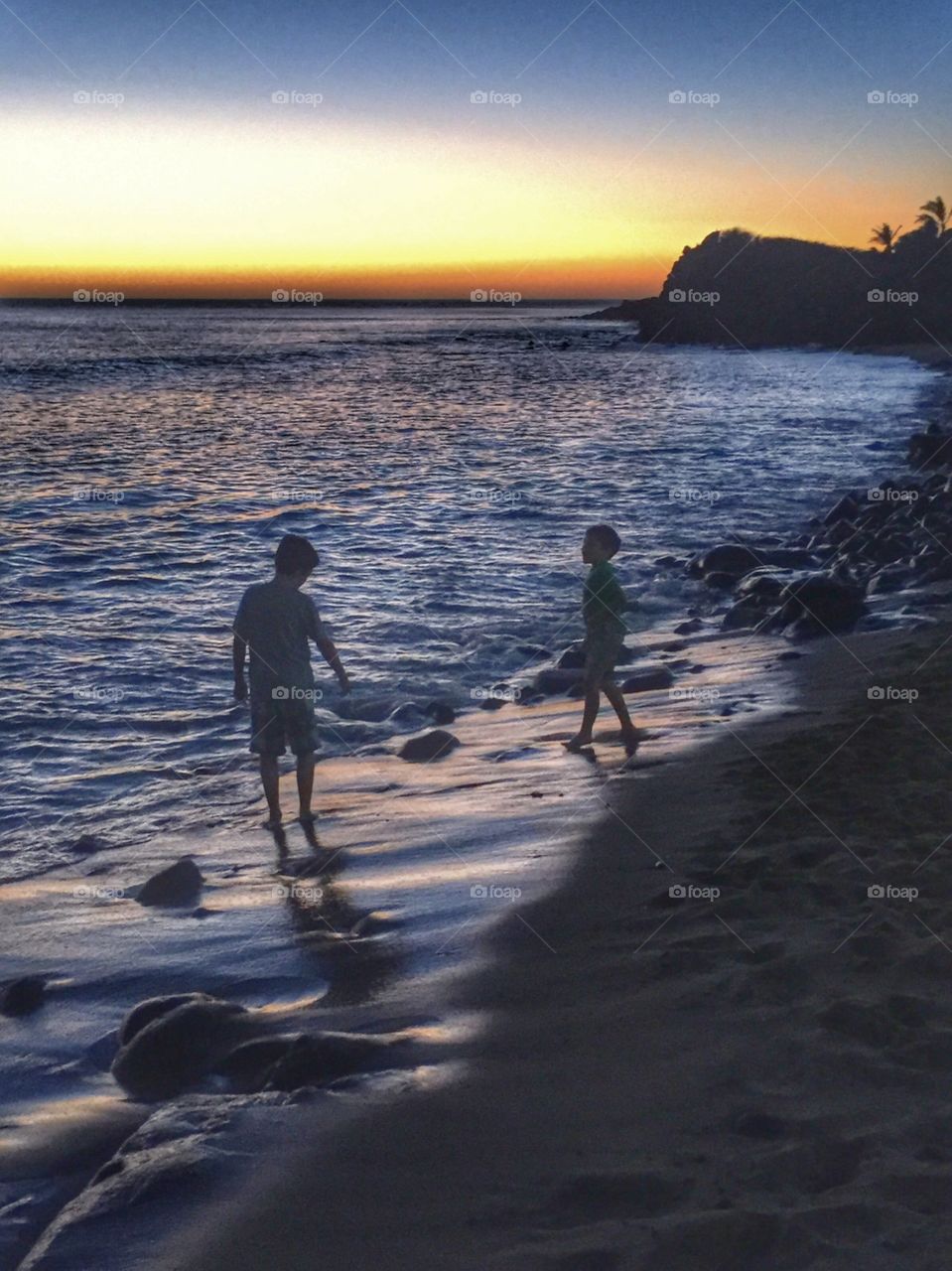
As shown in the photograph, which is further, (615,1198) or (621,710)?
(621,710)

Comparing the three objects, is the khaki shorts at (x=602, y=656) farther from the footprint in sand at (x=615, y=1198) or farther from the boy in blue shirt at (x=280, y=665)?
the footprint in sand at (x=615, y=1198)

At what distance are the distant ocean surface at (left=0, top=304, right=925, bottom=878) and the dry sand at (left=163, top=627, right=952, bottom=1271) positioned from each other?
3.30 meters

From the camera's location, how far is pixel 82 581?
14.8 meters

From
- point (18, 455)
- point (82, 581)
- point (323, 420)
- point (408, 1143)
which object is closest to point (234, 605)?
point (82, 581)

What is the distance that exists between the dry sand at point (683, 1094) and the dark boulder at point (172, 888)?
A: 1.72m

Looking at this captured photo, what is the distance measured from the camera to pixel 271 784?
263 inches

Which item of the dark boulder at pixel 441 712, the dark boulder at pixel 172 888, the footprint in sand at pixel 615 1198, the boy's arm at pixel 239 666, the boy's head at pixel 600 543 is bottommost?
the dark boulder at pixel 441 712

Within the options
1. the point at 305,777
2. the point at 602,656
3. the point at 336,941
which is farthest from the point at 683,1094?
the point at 602,656

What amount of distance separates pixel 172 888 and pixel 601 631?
339cm

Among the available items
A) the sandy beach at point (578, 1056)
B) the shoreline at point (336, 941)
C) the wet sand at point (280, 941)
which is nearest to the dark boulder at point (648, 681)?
the shoreline at point (336, 941)

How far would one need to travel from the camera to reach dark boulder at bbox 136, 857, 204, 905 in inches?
220

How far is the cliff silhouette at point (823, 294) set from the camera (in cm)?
6988

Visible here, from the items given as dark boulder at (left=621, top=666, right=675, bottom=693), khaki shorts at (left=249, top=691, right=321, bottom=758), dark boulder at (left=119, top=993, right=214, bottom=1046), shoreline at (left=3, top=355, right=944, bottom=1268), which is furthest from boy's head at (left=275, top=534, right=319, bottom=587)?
dark boulder at (left=621, top=666, right=675, bottom=693)

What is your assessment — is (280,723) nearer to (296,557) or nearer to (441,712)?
(296,557)
